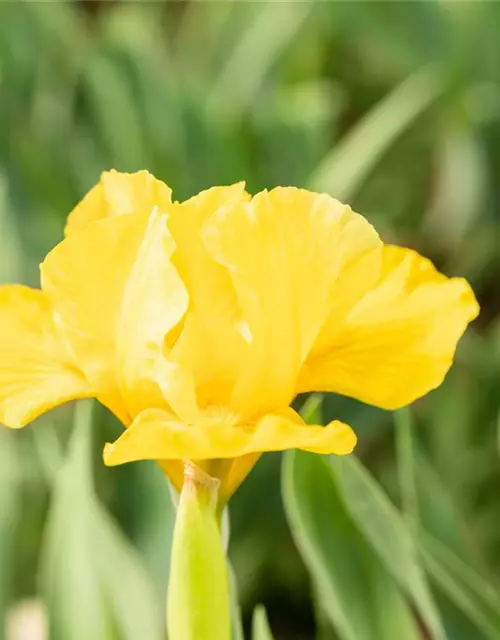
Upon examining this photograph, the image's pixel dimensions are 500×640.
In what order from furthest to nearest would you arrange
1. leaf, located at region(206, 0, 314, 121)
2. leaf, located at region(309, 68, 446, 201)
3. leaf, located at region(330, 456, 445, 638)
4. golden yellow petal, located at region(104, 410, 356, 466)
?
1. leaf, located at region(206, 0, 314, 121)
2. leaf, located at region(309, 68, 446, 201)
3. leaf, located at region(330, 456, 445, 638)
4. golden yellow petal, located at region(104, 410, 356, 466)

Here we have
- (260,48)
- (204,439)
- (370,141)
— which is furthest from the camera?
(260,48)

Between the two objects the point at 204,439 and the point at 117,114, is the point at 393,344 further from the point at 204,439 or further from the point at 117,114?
the point at 117,114

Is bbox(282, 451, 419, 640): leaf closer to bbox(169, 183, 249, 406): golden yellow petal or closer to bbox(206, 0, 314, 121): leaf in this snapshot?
bbox(169, 183, 249, 406): golden yellow petal

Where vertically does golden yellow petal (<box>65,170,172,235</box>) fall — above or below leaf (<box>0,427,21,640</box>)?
above

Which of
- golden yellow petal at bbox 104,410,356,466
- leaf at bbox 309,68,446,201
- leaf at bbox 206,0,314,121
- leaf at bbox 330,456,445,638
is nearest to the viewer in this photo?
golden yellow petal at bbox 104,410,356,466

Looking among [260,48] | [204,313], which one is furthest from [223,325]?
[260,48]

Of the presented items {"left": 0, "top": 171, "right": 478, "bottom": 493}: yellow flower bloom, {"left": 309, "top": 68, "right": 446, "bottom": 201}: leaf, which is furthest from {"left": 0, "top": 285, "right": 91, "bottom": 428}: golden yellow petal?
{"left": 309, "top": 68, "right": 446, "bottom": 201}: leaf

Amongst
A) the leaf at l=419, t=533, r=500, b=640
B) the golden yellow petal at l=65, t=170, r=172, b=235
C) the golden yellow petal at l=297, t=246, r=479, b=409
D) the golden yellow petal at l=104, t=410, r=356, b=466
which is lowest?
the leaf at l=419, t=533, r=500, b=640

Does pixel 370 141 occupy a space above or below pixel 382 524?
above

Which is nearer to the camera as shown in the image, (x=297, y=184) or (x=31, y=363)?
(x=31, y=363)
